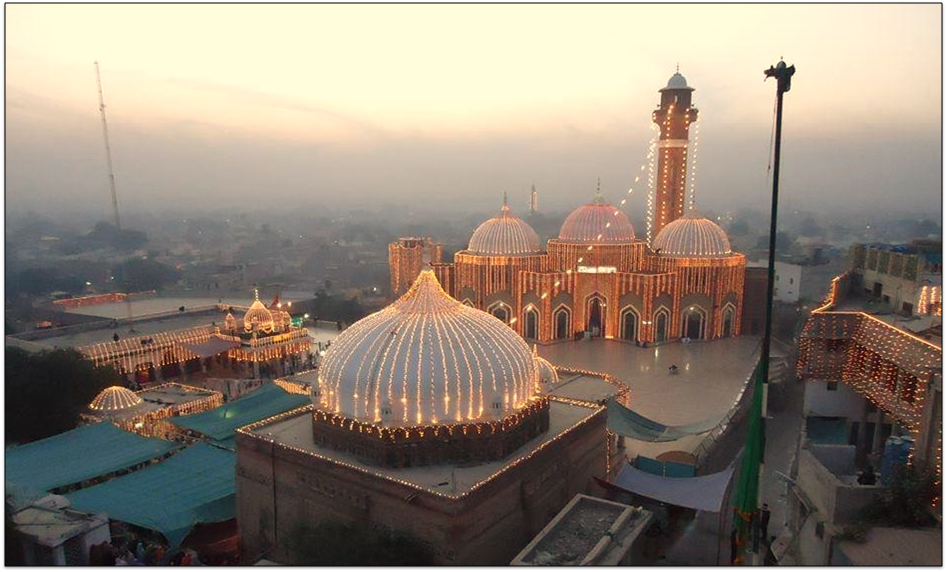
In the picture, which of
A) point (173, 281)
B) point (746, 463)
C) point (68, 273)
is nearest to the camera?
point (746, 463)

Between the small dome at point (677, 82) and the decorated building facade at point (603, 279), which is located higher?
the small dome at point (677, 82)

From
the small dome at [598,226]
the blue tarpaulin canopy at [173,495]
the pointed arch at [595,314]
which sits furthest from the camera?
the small dome at [598,226]

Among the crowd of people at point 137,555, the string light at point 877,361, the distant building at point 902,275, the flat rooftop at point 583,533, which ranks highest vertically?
the distant building at point 902,275

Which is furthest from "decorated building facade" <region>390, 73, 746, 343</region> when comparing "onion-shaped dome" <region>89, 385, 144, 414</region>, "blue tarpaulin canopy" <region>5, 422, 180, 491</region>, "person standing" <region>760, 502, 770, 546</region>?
"blue tarpaulin canopy" <region>5, 422, 180, 491</region>

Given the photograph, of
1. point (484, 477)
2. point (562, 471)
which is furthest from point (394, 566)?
point (562, 471)

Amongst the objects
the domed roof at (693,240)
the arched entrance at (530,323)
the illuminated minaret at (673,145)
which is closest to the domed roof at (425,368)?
the arched entrance at (530,323)

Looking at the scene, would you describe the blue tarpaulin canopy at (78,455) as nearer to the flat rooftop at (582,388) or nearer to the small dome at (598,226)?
the flat rooftop at (582,388)

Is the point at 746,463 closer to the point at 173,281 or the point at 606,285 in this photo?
the point at 606,285

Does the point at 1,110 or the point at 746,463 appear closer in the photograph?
the point at 1,110
